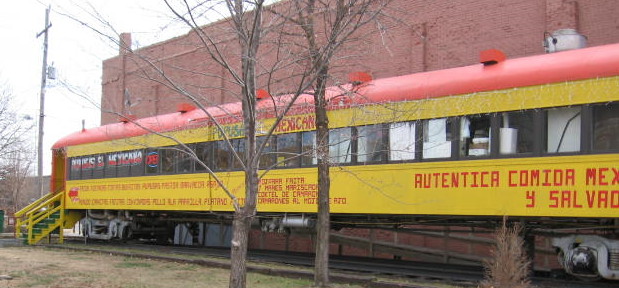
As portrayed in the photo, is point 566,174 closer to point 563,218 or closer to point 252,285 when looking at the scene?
point 563,218

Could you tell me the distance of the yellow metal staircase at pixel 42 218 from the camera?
17.9m

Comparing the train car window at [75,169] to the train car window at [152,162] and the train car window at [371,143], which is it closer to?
the train car window at [152,162]

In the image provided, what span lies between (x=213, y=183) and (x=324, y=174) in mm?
4749

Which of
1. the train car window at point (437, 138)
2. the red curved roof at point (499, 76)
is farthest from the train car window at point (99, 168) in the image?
the train car window at point (437, 138)

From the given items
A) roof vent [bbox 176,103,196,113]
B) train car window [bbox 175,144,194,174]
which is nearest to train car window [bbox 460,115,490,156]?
train car window [bbox 175,144,194,174]

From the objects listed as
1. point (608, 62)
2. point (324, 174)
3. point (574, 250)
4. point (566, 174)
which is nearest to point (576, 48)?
point (608, 62)

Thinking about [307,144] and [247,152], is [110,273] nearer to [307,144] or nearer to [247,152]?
[307,144]

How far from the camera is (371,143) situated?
10.4 meters

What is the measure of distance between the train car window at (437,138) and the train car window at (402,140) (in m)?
0.22

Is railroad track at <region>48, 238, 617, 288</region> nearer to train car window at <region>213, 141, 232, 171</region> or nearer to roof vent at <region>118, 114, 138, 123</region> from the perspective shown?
train car window at <region>213, 141, 232, 171</region>

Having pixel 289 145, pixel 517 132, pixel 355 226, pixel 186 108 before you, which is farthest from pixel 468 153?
pixel 186 108

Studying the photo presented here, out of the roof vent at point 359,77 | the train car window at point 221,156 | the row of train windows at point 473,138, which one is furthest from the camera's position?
the train car window at point 221,156

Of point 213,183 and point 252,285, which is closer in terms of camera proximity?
point 252,285

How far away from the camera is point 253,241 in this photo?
1862 cm
